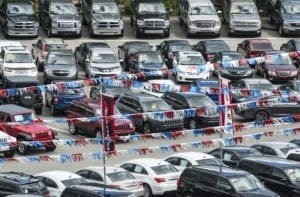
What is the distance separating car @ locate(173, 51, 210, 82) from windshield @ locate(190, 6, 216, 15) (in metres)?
7.46

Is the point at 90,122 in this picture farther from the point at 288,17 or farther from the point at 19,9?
the point at 288,17

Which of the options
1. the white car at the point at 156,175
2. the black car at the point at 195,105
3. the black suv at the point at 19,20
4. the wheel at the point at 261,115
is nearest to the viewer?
the white car at the point at 156,175

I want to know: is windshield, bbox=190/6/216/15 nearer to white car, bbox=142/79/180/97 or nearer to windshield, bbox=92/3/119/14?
windshield, bbox=92/3/119/14

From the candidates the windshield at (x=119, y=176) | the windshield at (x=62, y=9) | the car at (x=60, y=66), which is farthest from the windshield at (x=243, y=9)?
the windshield at (x=119, y=176)

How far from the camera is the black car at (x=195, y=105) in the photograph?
4194cm

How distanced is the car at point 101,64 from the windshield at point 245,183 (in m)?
19.4

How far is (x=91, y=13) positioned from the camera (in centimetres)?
5619

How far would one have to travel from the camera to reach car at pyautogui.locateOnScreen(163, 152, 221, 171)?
3316cm

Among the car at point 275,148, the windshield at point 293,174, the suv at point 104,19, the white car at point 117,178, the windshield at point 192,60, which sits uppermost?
the suv at point 104,19

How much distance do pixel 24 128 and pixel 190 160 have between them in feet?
25.2

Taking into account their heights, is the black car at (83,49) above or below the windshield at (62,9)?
below

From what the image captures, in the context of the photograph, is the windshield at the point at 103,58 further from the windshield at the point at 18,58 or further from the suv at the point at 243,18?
the suv at the point at 243,18

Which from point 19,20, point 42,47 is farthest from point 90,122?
point 19,20

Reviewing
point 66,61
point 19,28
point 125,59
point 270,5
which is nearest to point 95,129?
point 66,61
